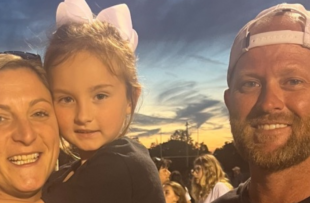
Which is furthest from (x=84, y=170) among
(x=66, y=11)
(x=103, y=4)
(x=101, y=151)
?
(x=103, y=4)

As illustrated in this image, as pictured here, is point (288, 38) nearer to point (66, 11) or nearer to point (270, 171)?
point (270, 171)

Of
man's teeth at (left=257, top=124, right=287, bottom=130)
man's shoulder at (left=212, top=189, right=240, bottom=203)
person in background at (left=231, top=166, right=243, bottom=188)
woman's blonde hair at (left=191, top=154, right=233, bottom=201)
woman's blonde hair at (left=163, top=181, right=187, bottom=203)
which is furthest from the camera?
woman's blonde hair at (left=163, top=181, right=187, bottom=203)

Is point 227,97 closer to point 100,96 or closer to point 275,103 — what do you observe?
point 275,103

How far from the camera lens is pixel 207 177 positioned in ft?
6.11

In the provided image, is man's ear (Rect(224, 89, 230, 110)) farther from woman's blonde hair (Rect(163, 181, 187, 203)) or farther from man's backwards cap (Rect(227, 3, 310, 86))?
woman's blonde hair (Rect(163, 181, 187, 203))

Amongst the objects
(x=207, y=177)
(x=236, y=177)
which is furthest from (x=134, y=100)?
(x=207, y=177)

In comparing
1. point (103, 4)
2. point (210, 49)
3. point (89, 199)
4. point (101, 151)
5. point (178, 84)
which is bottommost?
point (89, 199)

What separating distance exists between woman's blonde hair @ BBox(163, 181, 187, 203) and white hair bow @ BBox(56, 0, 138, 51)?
0.69m

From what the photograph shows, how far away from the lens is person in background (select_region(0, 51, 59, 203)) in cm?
111

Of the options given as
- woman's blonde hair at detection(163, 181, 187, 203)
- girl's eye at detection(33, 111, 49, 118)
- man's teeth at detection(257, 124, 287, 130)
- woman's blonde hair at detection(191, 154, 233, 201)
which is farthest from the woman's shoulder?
girl's eye at detection(33, 111, 49, 118)

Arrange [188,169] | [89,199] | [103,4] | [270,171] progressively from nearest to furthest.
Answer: [89,199] < [270,171] < [103,4] < [188,169]

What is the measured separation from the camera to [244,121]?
127cm

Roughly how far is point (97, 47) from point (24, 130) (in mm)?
318

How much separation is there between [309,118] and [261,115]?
5.3 inches
